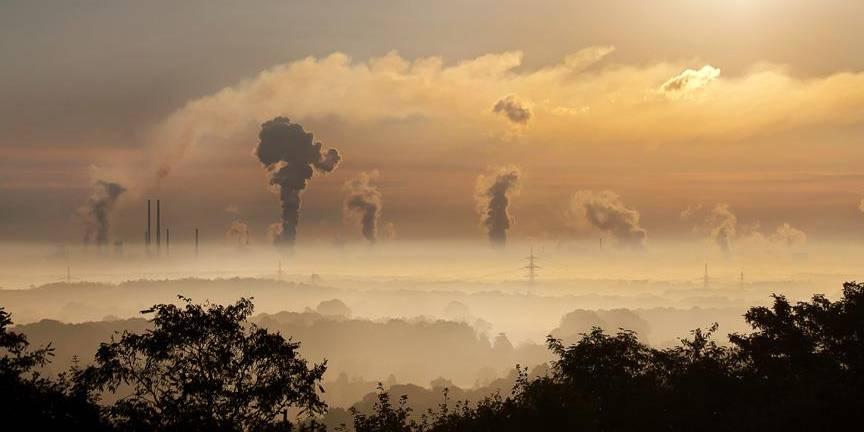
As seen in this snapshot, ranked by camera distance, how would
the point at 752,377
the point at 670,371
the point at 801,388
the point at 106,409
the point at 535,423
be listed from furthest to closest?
1. the point at 670,371
2. the point at 752,377
3. the point at 801,388
4. the point at 535,423
5. the point at 106,409

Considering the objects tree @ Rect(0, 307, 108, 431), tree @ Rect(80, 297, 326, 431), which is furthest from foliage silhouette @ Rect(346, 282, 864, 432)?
tree @ Rect(0, 307, 108, 431)

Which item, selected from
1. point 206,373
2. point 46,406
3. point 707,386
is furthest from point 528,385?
point 46,406

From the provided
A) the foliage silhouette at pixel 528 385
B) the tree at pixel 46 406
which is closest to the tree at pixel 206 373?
the foliage silhouette at pixel 528 385

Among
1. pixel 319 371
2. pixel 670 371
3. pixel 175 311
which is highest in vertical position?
pixel 175 311

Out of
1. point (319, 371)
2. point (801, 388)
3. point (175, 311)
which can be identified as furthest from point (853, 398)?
point (175, 311)

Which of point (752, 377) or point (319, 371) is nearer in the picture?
point (319, 371)

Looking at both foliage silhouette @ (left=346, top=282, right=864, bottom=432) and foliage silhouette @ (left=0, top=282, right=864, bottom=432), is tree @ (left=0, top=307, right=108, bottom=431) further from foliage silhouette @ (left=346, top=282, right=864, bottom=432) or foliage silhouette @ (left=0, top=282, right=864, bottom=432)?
foliage silhouette @ (left=346, top=282, right=864, bottom=432)

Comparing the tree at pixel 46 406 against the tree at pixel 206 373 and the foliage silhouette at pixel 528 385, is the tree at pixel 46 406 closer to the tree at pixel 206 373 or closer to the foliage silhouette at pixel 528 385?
the foliage silhouette at pixel 528 385

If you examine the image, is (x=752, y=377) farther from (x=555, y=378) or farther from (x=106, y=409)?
(x=106, y=409)

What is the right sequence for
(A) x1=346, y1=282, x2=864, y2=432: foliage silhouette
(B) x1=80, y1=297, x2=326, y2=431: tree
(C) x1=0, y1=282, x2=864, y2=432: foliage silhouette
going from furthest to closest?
(A) x1=346, y1=282, x2=864, y2=432: foliage silhouette → (C) x1=0, y1=282, x2=864, y2=432: foliage silhouette → (B) x1=80, y1=297, x2=326, y2=431: tree
